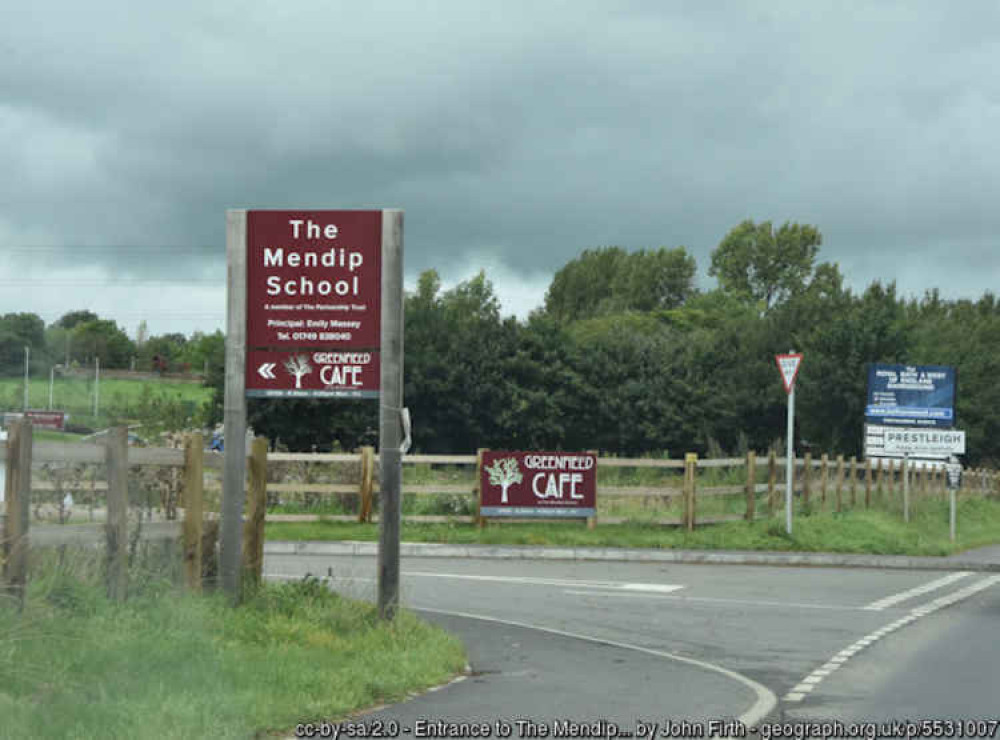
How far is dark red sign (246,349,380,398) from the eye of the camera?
41.1ft

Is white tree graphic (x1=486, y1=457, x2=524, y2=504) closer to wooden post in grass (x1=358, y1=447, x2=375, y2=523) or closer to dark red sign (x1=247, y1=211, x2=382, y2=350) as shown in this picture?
wooden post in grass (x1=358, y1=447, x2=375, y2=523)

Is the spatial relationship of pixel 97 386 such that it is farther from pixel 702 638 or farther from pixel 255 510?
pixel 702 638

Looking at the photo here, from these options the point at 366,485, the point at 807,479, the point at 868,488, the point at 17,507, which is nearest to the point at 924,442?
the point at 868,488

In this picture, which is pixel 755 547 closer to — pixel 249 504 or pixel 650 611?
pixel 650 611

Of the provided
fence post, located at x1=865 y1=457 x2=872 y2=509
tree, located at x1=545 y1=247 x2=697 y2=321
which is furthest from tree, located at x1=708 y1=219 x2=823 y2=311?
fence post, located at x1=865 y1=457 x2=872 y2=509

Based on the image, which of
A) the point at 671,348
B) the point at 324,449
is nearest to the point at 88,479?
the point at 324,449

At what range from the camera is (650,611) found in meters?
16.4

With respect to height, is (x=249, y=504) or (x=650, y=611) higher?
(x=249, y=504)

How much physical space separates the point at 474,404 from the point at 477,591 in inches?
1828

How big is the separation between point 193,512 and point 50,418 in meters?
4.86

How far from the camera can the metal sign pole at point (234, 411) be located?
12.0 metres

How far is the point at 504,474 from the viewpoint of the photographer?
27.8 m

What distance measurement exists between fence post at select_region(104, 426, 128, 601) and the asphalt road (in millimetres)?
2726

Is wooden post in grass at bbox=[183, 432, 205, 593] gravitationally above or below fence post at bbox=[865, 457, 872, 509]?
above
